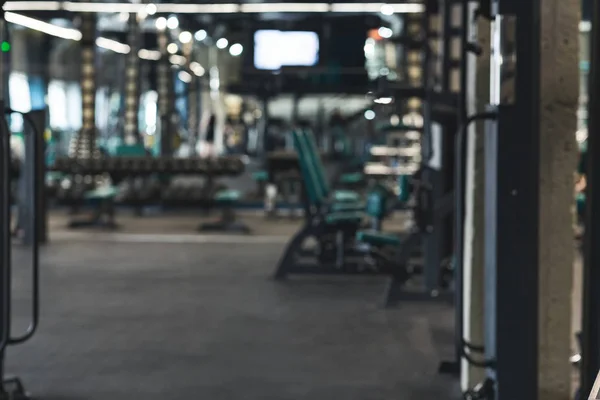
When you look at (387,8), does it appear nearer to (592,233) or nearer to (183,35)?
(183,35)

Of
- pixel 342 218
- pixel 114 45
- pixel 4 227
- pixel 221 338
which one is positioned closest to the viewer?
pixel 4 227

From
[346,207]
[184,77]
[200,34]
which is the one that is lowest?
[346,207]

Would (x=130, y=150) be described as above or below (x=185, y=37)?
below

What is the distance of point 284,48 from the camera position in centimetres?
1382

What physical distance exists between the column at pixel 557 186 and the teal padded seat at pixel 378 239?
2.94 m

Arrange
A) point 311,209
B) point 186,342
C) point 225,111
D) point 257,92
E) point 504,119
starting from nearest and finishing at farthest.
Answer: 1. point 504,119
2. point 186,342
3. point 311,209
4. point 257,92
5. point 225,111

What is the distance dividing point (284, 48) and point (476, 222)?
412 inches

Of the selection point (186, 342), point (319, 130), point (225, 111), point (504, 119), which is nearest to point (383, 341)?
point (186, 342)

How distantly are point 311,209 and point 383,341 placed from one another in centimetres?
231

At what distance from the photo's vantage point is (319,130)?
58.1 ft

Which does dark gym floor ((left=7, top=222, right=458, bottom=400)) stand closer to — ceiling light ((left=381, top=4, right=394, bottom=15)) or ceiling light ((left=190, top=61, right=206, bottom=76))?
ceiling light ((left=381, top=4, right=394, bottom=15))

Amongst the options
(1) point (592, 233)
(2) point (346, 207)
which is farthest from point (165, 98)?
(1) point (592, 233)

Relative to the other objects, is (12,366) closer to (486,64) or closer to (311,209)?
(486,64)

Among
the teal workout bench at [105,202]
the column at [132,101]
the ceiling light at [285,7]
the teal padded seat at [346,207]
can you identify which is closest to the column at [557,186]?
the teal padded seat at [346,207]
